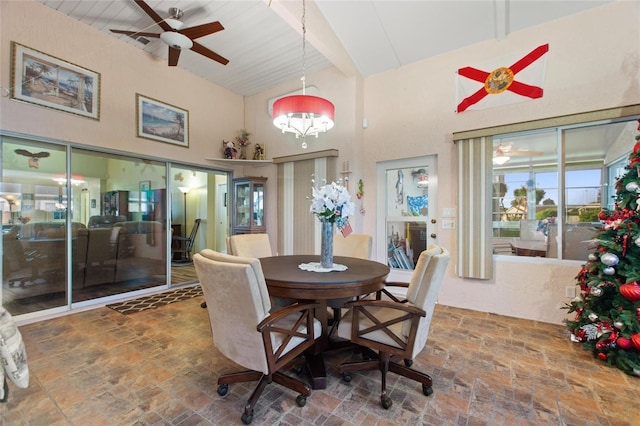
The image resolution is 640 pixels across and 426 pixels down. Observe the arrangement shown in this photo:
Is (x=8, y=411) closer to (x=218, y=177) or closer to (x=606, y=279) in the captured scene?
(x=606, y=279)

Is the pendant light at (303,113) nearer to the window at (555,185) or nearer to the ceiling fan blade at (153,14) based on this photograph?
the ceiling fan blade at (153,14)

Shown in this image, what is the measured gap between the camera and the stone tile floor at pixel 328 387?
1.68 m

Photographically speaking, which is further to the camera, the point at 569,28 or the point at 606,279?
the point at 569,28

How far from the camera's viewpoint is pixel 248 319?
1563 millimetres

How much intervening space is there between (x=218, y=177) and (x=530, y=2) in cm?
569

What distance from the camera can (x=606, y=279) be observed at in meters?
2.36

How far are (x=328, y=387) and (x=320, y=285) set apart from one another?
0.77 metres

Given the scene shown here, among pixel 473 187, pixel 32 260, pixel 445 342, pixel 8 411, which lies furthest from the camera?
pixel 473 187

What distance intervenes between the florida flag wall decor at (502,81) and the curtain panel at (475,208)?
497 mm

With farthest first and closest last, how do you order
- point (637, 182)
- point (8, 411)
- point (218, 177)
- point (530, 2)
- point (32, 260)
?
point (218, 177) < point (32, 260) < point (530, 2) < point (637, 182) < point (8, 411)

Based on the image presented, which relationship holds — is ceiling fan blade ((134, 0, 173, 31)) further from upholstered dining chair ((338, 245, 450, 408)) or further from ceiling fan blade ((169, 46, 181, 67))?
upholstered dining chair ((338, 245, 450, 408))

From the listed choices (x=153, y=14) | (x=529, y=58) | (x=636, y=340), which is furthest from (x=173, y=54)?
(x=636, y=340)

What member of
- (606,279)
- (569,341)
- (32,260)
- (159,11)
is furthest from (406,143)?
(32,260)

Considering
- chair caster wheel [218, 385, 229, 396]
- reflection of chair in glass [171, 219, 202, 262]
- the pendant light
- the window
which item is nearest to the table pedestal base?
chair caster wheel [218, 385, 229, 396]
